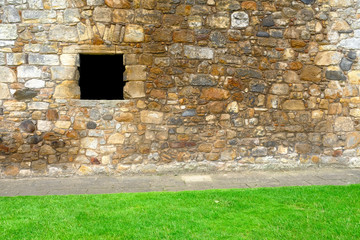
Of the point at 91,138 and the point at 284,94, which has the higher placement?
the point at 284,94

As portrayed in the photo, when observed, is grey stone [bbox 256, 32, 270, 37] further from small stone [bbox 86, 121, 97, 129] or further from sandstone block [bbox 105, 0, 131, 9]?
small stone [bbox 86, 121, 97, 129]

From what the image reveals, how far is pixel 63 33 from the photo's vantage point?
17.0ft

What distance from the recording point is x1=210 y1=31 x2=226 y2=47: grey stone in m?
5.51

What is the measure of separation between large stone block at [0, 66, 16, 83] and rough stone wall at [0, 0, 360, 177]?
Answer: 0.02m

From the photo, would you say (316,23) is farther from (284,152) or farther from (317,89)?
(284,152)

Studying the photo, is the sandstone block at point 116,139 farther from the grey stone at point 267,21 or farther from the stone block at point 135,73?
the grey stone at point 267,21

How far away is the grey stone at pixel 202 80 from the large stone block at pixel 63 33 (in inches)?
87.2

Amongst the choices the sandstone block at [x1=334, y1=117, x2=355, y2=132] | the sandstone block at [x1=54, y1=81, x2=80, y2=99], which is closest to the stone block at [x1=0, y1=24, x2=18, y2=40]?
the sandstone block at [x1=54, y1=81, x2=80, y2=99]

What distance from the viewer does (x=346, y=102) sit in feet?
19.3

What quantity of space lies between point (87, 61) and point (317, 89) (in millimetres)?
5528

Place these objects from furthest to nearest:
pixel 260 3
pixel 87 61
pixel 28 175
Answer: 1. pixel 87 61
2. pixel 260 3
3. pixel 28 175

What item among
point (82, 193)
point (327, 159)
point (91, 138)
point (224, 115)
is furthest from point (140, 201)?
point (327, 159)

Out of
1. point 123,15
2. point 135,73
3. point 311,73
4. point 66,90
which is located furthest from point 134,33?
point 311,73

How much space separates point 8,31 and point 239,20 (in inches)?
163
